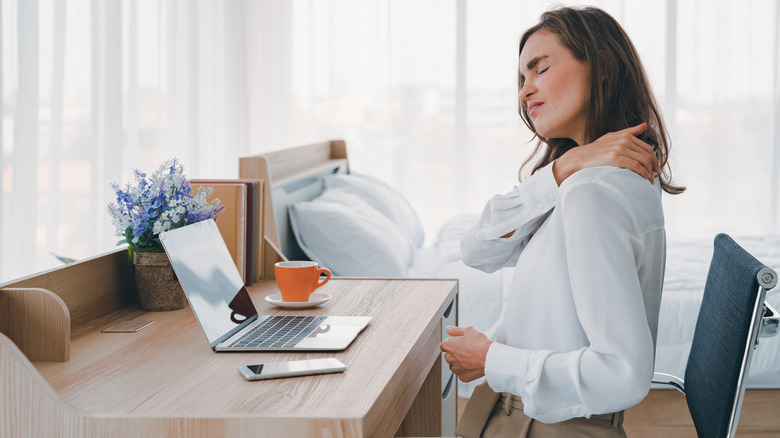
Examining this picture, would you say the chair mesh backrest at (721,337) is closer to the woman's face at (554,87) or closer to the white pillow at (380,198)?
the woman's face at (554,87)

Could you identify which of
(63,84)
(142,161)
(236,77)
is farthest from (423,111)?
(63,84)

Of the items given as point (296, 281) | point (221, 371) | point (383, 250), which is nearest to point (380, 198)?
point (383, 250)

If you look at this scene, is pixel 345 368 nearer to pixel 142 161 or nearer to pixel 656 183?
pixel 656 183

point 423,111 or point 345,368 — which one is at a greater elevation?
point 423,111

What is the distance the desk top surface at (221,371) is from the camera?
2.80 ft

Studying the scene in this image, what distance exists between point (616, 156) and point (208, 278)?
26.2 inches

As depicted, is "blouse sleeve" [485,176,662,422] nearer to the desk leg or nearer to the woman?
the woman

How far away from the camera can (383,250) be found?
7.91 feet

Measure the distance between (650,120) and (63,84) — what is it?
1.94 m

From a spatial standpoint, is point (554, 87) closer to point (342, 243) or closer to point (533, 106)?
point (533, 106)

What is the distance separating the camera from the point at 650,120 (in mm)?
1146

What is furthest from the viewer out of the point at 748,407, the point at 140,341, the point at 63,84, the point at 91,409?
the point at 63,84

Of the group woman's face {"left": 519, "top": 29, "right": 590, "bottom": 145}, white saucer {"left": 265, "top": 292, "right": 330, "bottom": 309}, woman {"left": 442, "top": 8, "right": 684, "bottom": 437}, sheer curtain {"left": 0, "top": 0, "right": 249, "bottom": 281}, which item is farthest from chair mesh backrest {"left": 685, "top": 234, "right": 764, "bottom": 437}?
sheer curtain {"left": 0, "top": 0, "right": 249, "bottom": 281}

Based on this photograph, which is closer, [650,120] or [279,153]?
[650,120]
